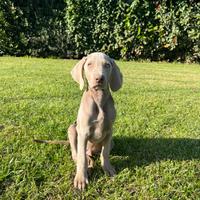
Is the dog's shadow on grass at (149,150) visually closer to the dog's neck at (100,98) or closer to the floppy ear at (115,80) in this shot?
the dog's neck at (100,98)

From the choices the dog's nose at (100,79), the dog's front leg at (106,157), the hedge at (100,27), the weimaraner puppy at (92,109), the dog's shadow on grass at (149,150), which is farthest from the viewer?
the hedge at (100,27)

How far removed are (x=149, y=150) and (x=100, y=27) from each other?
839 cm

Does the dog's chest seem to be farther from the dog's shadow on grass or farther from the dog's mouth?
the dog's shadow on grass

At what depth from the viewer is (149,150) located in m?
3.94

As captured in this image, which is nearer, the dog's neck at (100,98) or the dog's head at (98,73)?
the dog's head at (98,73)

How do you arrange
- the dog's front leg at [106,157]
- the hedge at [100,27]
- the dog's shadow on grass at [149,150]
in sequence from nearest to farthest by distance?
the dog's front leg at [106,157], the dog's shadow on grass at [149,150], the hedge at [100,27]

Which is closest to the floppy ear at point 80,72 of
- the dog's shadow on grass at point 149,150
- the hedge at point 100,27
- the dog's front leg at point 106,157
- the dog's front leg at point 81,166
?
the dog's front leg at point 81,166

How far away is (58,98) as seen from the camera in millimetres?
5812

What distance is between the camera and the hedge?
1161 cm

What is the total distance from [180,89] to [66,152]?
414 cm

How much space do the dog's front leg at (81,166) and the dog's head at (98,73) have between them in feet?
1.48

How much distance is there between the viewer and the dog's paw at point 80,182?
318 centimetres

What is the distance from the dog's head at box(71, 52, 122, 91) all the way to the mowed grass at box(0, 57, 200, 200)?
822 mm

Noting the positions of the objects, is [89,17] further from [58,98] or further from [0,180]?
[0,180]
